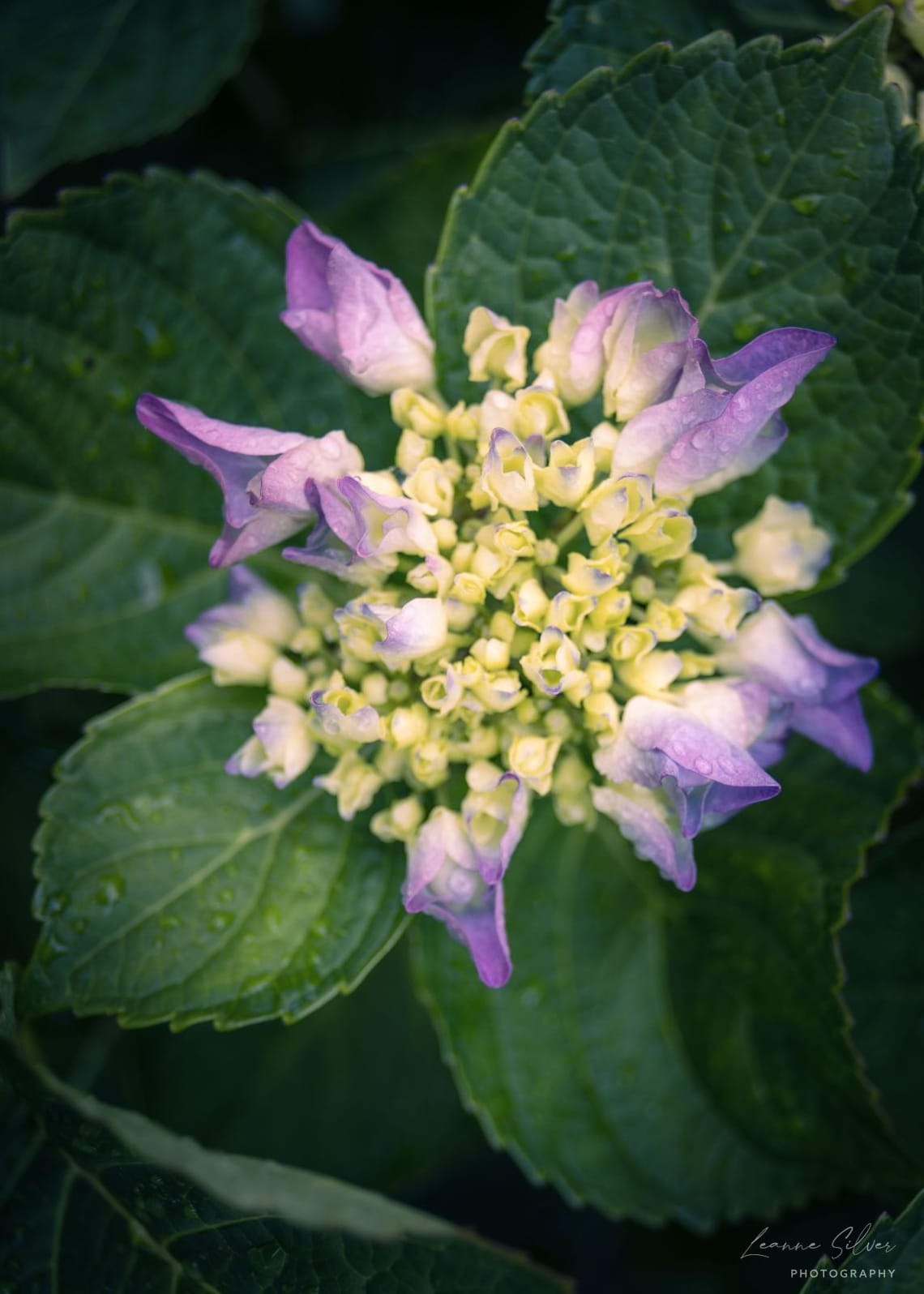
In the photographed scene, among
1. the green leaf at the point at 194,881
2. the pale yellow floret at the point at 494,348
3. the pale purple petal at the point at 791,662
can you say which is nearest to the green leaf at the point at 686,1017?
the green leaf at the point at 194,881

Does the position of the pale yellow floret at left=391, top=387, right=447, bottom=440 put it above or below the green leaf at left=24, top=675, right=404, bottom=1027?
above

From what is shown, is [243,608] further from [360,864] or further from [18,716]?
[18,716]

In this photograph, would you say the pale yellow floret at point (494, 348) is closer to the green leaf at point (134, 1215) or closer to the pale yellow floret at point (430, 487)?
the pale yellow floret at point (430, 487)

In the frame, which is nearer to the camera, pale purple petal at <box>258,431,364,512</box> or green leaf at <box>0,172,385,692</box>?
pale purple petal at <box>258,431,364,512</box>

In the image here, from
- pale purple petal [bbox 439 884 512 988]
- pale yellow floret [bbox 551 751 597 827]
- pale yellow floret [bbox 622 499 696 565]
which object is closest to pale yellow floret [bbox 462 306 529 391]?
pale yellow floret [bbox 622 499 696 565]

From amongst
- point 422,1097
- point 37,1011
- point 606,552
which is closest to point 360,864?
point 37,1011

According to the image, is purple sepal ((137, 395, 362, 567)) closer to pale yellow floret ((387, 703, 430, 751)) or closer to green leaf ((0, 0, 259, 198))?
pale yellow floret ((387, 703, 430, 751))

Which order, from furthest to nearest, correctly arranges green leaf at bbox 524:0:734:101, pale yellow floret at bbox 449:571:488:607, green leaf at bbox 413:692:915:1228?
green leaf at bbox 413:692:915:1228 → green leaf at bbox 524:0:734:101 → pale yellow floret at bbox 449:571:488:607

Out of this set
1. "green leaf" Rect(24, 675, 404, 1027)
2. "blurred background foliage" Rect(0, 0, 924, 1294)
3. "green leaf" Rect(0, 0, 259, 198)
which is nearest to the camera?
"green leaf" Rect(24, 675, 404, 1027)
